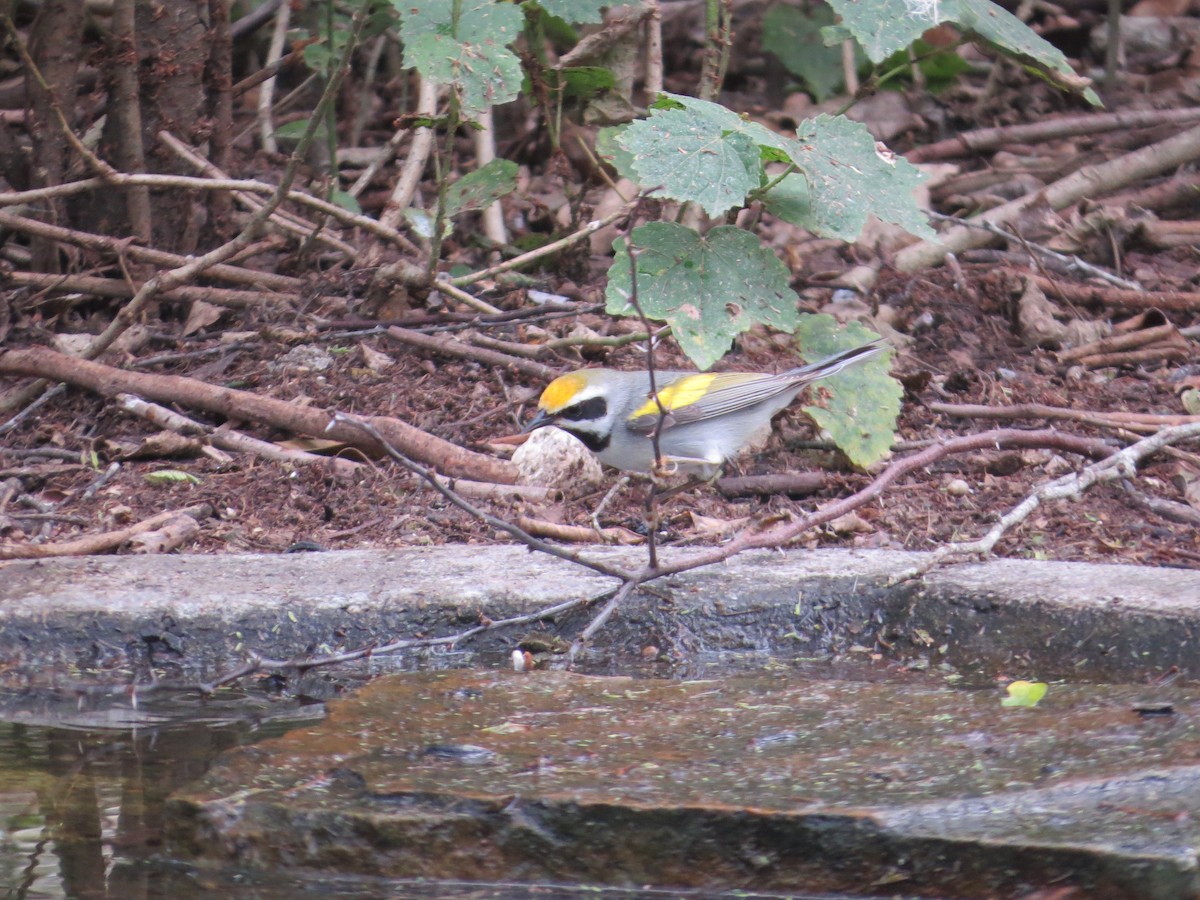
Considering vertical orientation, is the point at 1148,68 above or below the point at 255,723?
above

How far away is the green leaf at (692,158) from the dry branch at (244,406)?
3.69 ft

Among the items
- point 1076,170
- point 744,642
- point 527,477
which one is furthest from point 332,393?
point 1076,170

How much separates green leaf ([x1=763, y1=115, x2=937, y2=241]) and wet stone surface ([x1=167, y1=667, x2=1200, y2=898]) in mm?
1943

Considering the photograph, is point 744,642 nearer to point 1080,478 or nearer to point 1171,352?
point 1080,478

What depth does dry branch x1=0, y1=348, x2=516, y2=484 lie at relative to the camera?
464 centimetres

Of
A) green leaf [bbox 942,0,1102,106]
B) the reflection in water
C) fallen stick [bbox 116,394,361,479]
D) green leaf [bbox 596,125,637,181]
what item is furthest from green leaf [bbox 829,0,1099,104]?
the reflection in water

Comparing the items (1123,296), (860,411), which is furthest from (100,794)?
(1123,296)

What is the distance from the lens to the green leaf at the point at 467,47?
15.5 ft

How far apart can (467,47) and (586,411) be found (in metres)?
1.31

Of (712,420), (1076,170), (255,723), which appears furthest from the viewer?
(1076,170)

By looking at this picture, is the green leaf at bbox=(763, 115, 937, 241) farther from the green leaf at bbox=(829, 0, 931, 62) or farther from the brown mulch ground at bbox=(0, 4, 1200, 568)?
the brown mulch ground at bbox=(0, 4, 1200, 568)

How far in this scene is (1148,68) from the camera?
27.9 ft

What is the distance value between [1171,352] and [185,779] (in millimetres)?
4309

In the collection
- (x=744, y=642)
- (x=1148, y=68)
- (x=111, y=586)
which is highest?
(x=1148, y=68)
